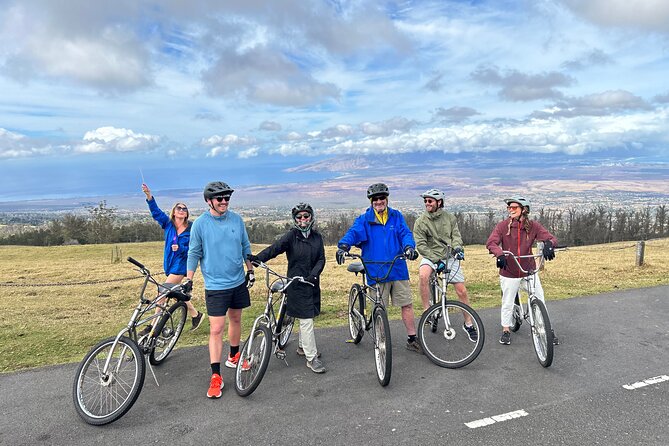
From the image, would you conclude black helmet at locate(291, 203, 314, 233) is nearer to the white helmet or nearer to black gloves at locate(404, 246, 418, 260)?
black gloves at locate(404, 246, 418, 260)

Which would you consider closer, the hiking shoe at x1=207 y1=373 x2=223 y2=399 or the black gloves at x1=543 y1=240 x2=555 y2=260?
the hiking shoe at x1=207 y1=373 x2=223 y2=399

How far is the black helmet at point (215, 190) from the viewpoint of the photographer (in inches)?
193

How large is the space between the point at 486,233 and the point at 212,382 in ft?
273

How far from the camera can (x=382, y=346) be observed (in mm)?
5039

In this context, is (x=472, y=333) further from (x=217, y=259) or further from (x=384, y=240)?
(x=217, y=259)

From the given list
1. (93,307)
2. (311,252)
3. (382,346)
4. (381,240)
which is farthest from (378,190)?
(93,307)

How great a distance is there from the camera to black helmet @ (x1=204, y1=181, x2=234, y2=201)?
4.89 m

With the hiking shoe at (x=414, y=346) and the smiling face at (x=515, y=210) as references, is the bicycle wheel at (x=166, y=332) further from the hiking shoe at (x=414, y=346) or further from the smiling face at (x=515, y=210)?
the smiling face at (x=515, y=210)

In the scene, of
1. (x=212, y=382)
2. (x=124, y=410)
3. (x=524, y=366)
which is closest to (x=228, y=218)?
(x=212, y=382)

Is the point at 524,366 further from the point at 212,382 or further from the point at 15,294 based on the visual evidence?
the point at 15,294

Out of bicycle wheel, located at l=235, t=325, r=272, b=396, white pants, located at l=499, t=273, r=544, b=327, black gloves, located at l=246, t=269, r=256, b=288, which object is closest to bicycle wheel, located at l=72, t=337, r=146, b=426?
bicycle wheel, located at l=235, t=325, r=272, b=396

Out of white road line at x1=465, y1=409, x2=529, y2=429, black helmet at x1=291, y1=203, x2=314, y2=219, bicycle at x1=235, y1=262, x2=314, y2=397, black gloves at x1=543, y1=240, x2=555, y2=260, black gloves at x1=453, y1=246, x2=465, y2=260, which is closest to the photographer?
white road line at x1=465, y1=409, x2=529, y2=429

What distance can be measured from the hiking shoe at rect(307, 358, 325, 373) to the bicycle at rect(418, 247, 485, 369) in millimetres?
1374

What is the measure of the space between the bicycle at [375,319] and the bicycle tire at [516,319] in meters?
2.44
